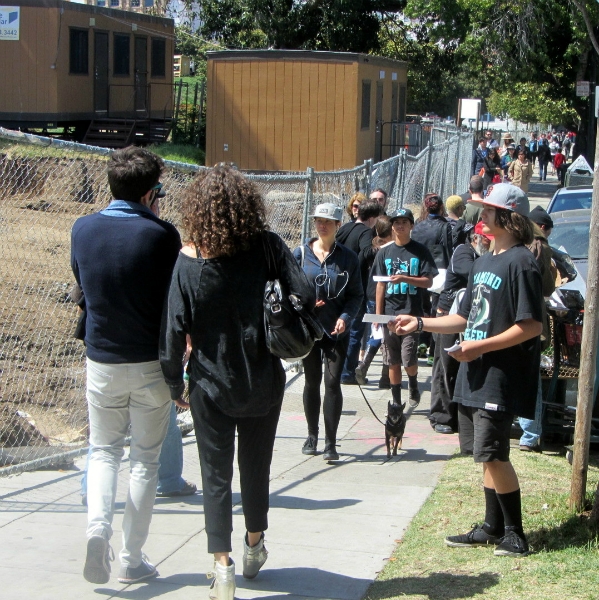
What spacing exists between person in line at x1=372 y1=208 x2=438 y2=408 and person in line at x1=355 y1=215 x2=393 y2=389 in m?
0.36

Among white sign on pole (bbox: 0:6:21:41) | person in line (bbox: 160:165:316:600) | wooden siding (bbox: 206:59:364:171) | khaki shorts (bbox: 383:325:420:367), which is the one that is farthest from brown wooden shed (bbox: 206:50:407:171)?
person in line (bbox: 160:165:316:600)

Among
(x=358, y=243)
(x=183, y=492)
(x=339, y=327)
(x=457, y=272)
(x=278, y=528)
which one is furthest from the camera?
(x=358, y=243)

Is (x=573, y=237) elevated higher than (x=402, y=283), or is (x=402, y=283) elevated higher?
(x=573, y=237)

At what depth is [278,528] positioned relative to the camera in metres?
4.85

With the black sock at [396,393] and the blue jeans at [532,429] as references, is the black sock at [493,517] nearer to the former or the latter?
the blue jeans at [532,429]

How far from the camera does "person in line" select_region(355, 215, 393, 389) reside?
27.0ft

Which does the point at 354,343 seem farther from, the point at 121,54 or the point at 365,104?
the point at 121,54

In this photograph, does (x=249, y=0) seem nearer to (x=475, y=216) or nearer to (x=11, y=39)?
(x=11, y=39)

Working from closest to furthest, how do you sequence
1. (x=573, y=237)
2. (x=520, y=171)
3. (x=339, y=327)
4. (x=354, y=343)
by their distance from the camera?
1. (x=339, y=327)
2. (x=354, y=343)
3. (x=573, y=237)
4. (x=520, y=171)

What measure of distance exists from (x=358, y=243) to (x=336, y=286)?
2465 mm

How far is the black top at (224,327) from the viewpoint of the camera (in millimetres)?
3660

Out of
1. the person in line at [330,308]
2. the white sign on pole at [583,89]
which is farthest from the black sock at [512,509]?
the white sign on pole at [583,89]

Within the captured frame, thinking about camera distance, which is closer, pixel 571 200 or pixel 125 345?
pixel 125 345

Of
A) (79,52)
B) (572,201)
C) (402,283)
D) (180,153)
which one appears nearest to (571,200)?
(572,201)
